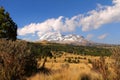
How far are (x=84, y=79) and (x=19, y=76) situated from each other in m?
3.67

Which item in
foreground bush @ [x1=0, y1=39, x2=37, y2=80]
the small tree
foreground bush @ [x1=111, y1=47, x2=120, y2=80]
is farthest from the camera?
the small tree

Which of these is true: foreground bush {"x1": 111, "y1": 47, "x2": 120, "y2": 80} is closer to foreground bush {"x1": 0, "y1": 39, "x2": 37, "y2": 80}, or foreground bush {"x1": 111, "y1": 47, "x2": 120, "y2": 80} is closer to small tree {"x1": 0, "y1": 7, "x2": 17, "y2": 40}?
foreground bush {"x1": 0, "y1": 39, "x2": 37, "y2": 80}

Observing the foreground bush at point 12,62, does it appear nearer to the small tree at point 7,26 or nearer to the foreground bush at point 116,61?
the foreground bush at point 116,61

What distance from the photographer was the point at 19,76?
14586 mm

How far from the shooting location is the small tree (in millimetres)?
37531

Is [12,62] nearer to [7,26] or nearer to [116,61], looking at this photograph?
[116,61]

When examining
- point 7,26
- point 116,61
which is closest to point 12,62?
point 116,61

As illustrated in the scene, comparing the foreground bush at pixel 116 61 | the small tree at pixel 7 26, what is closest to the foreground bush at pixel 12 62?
the foreground bush at pixel 116 61

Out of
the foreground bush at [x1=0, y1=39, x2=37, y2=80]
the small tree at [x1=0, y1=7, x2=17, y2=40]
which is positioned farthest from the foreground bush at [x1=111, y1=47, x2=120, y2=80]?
the small tree at [x1=0, y1=7, x2=17, y2=40]

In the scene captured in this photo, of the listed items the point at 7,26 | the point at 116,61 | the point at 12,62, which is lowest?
the point at 12,62

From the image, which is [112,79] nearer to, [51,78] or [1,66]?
[51,78]

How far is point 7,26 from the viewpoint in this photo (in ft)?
124

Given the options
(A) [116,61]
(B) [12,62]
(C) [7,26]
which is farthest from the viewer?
(C) [7,26]

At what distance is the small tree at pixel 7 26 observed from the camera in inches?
1478
